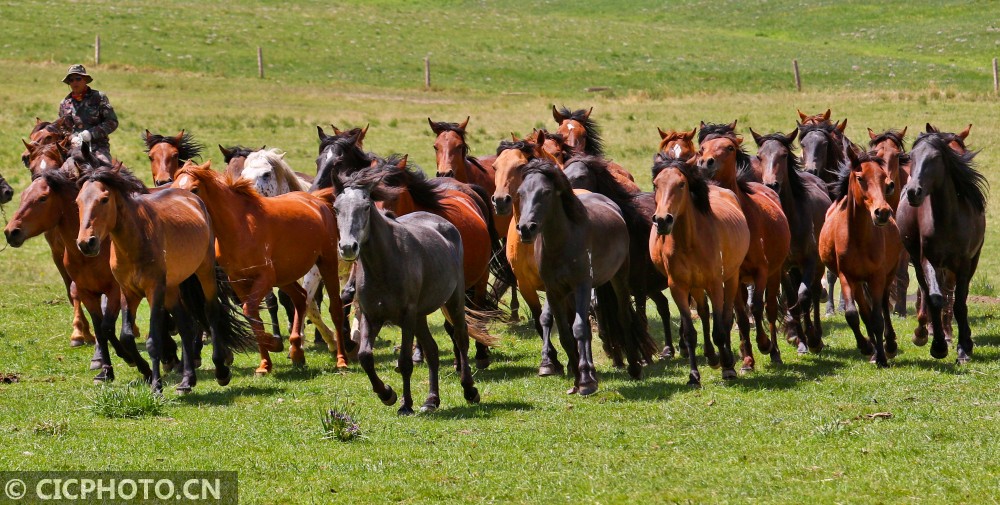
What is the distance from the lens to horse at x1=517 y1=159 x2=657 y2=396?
32.8 ft

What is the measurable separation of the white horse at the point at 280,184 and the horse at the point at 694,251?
418 cm

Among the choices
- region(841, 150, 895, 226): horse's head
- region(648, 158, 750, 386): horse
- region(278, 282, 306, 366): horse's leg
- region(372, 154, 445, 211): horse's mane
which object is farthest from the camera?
region(278, 282, 306, 366): horse's leg

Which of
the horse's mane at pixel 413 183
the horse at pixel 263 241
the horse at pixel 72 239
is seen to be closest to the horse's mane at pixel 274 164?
the horse at pixel 263 241

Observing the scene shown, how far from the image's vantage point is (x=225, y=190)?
468 inches

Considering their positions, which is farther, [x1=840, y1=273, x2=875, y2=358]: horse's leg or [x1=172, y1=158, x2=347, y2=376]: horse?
[x1=172, y1=158, x2=347, y2=376]: horse

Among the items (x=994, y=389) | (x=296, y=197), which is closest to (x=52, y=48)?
(x=296, y=197)

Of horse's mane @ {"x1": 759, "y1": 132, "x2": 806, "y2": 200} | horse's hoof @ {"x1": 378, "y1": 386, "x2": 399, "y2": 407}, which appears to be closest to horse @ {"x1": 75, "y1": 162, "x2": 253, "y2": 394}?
horse's hoof @ {"x1": 378, "y1": 386, "x2": 399, "y2": 407}

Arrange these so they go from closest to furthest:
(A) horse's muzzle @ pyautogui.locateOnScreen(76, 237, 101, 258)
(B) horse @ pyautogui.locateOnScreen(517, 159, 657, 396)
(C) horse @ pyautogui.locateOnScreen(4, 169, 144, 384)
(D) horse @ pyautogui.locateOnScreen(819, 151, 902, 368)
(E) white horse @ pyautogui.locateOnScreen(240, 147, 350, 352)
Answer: (A) horse's muzzle @ pyautogui.locateOnScreen(76, 237, 101, 258) < (B) horse @ pyautogui.locateOnScreen(517, 159, 657, 396) < (D) horse @ pyautogui.locateOnScreen(819, 151, 902, 368) < (C) horse @ pyautogui.locateOnScreen(4, 169, 144, 384) < (E) white horse @ pyautogui.locateOnScreen(240, 147, 350, 352)

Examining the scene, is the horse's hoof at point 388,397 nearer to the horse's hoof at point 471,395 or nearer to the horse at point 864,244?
the horse's hoof at point 471,395

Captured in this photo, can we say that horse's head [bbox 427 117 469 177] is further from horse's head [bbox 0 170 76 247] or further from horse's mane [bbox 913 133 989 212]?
horse's mane [bbox 913 133 989 212]

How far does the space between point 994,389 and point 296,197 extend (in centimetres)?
703

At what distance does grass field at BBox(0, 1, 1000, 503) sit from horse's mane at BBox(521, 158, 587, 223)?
149cm

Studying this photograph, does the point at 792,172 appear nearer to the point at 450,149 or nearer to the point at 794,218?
the point at 794,218

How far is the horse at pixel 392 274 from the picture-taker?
888 centimetres
